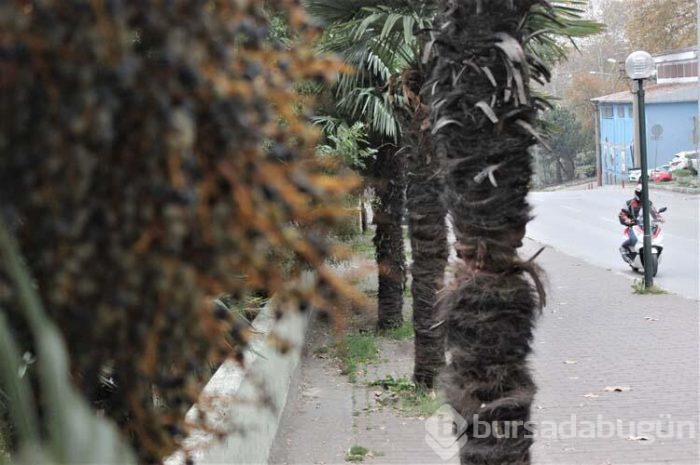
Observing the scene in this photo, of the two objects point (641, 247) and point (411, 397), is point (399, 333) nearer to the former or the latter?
point (411, 397)

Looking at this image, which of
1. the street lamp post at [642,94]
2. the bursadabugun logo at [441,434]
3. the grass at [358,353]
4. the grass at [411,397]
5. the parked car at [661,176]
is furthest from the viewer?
the parked car at [661,176]

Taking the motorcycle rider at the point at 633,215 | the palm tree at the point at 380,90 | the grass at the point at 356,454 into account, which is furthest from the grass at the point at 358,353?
the motorcycle rider at the point at 633,215

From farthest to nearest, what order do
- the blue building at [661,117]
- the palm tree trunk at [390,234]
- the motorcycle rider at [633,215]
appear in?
the blue building at [661,117]
the motorcycle rider at [633,215]
the palm tree trunk at [390,234]

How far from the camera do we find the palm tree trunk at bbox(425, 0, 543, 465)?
4.46 metres

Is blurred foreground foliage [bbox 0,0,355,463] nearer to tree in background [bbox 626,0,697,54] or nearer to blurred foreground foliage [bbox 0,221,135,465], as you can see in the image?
blurred foreground foliage [bbox 0,221,135,465]

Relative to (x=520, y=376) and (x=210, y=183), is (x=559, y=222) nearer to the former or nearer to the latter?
(x=520, y=376)

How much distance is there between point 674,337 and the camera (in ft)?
39.5

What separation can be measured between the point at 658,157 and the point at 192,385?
57456 mm

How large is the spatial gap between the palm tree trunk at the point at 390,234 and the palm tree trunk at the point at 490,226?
8535 millimetres

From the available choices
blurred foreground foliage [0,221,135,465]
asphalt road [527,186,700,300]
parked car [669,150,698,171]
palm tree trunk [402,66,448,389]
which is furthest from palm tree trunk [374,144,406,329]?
parked car [669,150,698,171]

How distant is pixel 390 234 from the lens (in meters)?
14.0

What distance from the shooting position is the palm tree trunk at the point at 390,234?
13.3 meters

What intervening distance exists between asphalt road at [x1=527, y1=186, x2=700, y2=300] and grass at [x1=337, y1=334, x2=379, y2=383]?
119 inches

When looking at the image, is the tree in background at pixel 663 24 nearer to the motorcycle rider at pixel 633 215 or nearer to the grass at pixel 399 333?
the motorcycle rider at pixel 633 215
